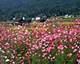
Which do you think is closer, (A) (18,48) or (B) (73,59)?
(B) (73,59)

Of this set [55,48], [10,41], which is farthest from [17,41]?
[55,48]

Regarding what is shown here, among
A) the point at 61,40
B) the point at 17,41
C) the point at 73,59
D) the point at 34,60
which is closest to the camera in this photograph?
the point at 73,59

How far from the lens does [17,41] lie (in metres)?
9.84

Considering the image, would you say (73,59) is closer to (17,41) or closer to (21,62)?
(21,62)

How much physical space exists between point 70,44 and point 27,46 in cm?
186

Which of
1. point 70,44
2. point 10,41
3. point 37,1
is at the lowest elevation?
point 37,1

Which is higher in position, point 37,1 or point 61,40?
point 61,40

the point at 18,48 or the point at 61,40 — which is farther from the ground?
the point at 61,40

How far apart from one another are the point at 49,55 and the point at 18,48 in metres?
2.09

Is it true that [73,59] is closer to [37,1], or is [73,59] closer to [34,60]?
[34,60]

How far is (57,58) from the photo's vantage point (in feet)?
22.5

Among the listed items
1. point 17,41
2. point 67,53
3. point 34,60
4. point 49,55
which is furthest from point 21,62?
point 17,41

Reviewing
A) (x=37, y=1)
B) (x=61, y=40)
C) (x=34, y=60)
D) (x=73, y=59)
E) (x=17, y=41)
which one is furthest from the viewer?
(x=37, y=1)

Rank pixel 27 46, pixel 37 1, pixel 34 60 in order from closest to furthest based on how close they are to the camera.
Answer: pixel 34 60, pixel 27 46, pixel 37 1
